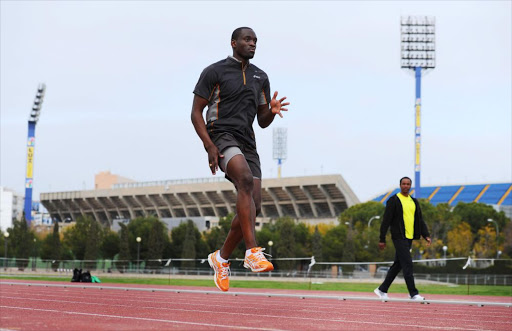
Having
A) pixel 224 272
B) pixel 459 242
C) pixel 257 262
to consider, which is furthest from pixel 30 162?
pixel 257 262

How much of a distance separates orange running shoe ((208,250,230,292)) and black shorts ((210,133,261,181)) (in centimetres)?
87

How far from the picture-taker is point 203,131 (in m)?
6.32

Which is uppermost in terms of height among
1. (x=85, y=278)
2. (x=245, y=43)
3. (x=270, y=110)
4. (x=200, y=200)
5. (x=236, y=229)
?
(x=200, y=200)

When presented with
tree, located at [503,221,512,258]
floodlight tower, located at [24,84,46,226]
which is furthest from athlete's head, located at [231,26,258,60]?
floodlight tower, located at [24,84,46,226]

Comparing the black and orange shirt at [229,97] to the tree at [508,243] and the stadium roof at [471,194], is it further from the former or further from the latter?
the stadium roof at [471,194]

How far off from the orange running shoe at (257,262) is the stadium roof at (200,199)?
91.2 metres

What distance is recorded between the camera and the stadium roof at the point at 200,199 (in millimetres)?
99562

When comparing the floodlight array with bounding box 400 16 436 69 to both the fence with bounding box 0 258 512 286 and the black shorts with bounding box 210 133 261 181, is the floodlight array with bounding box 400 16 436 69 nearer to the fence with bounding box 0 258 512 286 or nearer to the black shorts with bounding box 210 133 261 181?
the fence with bounding box 0 258 512 286

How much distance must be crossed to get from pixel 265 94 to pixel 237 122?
1.82ft

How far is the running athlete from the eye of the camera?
6211 millimetres

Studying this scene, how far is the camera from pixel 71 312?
6.41m

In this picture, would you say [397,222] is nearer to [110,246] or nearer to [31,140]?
[110,246]

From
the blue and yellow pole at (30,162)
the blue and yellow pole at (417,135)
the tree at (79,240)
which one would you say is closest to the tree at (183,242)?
the tree at (79,240)

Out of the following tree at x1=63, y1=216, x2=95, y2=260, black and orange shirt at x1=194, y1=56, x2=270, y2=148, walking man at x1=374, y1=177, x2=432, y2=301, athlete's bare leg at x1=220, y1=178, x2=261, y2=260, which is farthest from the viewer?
tree at x1=63, y1=216, x2=95, y2=260
